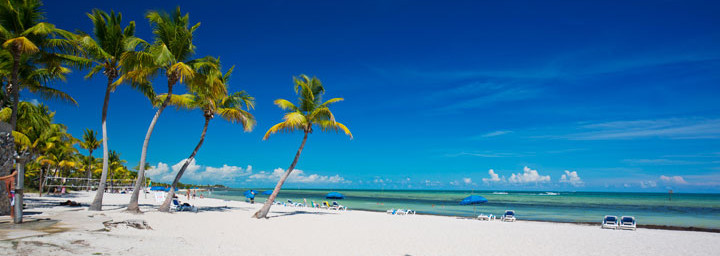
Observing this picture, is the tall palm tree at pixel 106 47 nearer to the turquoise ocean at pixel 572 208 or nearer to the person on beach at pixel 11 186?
the person on beach at pixel 11 186

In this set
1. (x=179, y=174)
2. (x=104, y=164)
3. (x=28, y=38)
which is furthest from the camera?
(x=179, y=174)

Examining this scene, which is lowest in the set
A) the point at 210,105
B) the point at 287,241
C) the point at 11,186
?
the point at 287,241

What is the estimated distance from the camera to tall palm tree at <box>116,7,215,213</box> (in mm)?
14492

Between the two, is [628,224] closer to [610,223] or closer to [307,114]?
[610,223]

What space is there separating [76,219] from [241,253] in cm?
587

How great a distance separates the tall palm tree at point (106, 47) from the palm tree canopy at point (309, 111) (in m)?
6.41

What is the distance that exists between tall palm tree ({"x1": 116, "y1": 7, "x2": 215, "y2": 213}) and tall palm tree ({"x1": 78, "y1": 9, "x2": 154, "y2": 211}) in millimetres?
478

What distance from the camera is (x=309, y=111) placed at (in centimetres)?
1798

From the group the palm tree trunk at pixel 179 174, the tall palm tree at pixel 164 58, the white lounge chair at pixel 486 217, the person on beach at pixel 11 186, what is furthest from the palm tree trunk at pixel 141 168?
the white lounge chair at pixel 486 217

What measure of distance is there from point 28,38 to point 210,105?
6.77m

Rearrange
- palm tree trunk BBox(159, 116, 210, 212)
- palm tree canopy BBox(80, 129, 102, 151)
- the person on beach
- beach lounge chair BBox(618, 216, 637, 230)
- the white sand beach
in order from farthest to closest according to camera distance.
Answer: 1. palm tree canopy BBox(80, 129, 102, 151)
2. palm tree trunk BBox(159, 116, 210, 212)
3. beach lounge chair BBox(618, 216, 637, 230)
4. the person on beach
5. the white sand beach

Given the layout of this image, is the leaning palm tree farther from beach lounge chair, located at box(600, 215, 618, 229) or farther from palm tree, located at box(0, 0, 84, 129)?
beach lounge chair, located at box(600, 215, 618, 229)

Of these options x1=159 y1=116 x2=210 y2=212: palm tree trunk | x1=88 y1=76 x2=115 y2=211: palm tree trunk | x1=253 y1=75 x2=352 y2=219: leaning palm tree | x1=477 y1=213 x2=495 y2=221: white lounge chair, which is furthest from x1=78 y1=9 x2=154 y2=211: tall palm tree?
x1=477 y1=213 x2=495 y2=221: white lounge chair

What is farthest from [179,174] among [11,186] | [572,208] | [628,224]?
[572,208]
